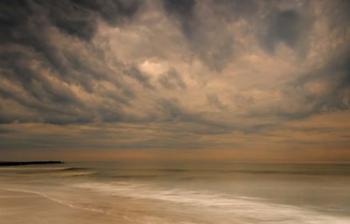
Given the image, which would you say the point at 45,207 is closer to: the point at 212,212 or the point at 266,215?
the point at 212,212

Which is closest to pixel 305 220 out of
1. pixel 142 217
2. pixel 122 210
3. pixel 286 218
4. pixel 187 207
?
pixel 286 218

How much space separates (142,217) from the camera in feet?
49.6

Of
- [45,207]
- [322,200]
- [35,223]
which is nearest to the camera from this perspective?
[35,223]

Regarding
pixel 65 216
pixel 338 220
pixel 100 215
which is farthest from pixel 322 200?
pixel 65 216

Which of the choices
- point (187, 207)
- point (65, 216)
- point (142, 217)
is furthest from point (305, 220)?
point (65, 216)

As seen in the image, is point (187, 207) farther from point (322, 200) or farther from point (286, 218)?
point (322, 200)

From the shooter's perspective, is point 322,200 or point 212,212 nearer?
point 212,212

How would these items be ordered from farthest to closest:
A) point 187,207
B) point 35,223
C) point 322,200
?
point 322,200 → point 187,207 → point 35,223

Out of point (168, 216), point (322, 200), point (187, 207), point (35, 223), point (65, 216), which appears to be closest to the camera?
point (35, 223)

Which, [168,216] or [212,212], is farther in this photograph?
[212,212]

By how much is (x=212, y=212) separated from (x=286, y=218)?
3951 mm

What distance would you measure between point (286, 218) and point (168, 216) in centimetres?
622

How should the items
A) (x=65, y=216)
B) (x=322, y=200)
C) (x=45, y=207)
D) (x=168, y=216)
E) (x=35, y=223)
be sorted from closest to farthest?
1. (x=35, y=223)
2. (x=65, y=216)
3. (x=168, y=216)
4. (x=45, y=207)
5. (x=322, y=200)

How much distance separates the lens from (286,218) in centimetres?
1655
